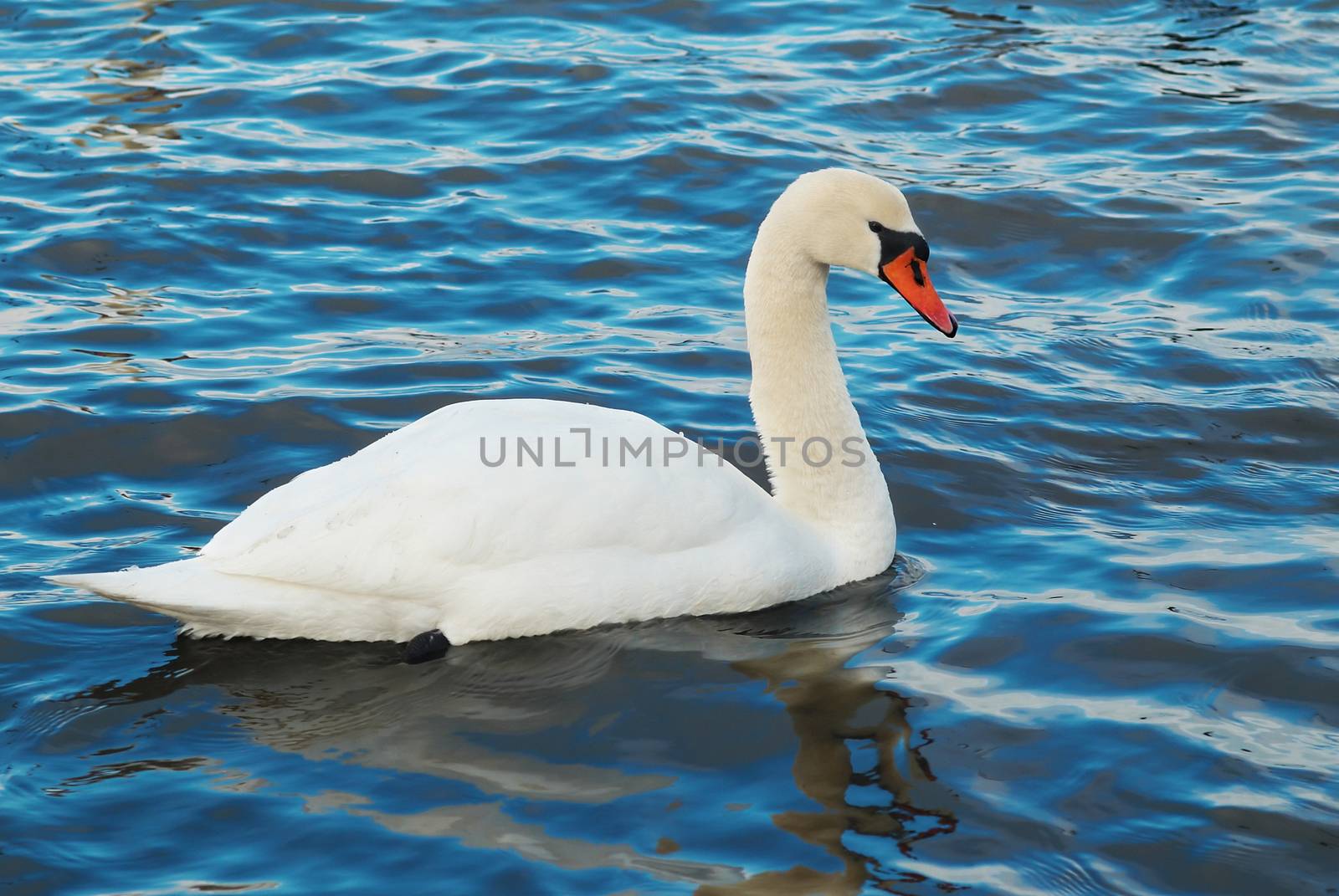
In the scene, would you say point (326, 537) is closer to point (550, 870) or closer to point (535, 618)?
point (535, 618)

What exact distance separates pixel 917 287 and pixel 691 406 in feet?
6.00

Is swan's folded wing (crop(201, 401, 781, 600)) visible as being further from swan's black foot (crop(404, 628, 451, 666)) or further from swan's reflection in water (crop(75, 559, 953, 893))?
swan's reflection in water (crop(75, 559, 953, 893))

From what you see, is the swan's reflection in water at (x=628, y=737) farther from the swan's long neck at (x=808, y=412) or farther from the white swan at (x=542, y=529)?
the swan's long neck at (x=808, y=412)

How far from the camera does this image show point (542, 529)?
6.10 metres

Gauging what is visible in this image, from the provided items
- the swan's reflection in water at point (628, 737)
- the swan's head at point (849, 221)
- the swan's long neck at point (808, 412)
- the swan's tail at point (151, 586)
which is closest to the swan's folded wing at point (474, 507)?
the swan's tail at point (151, 586)

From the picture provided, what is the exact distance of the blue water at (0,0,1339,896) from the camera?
17.1ft

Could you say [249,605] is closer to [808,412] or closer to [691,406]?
[808,412]

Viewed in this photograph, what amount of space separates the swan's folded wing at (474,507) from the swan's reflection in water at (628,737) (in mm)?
381

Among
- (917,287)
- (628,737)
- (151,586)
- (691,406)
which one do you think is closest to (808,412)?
(917,287)

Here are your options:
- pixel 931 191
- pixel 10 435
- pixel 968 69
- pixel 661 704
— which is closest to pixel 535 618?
pixel 661 704

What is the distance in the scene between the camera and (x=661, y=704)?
5.93m

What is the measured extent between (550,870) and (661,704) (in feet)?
3.63

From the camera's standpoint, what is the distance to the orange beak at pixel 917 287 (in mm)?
6883

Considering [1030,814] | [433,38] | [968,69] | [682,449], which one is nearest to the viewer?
[1030,814]
